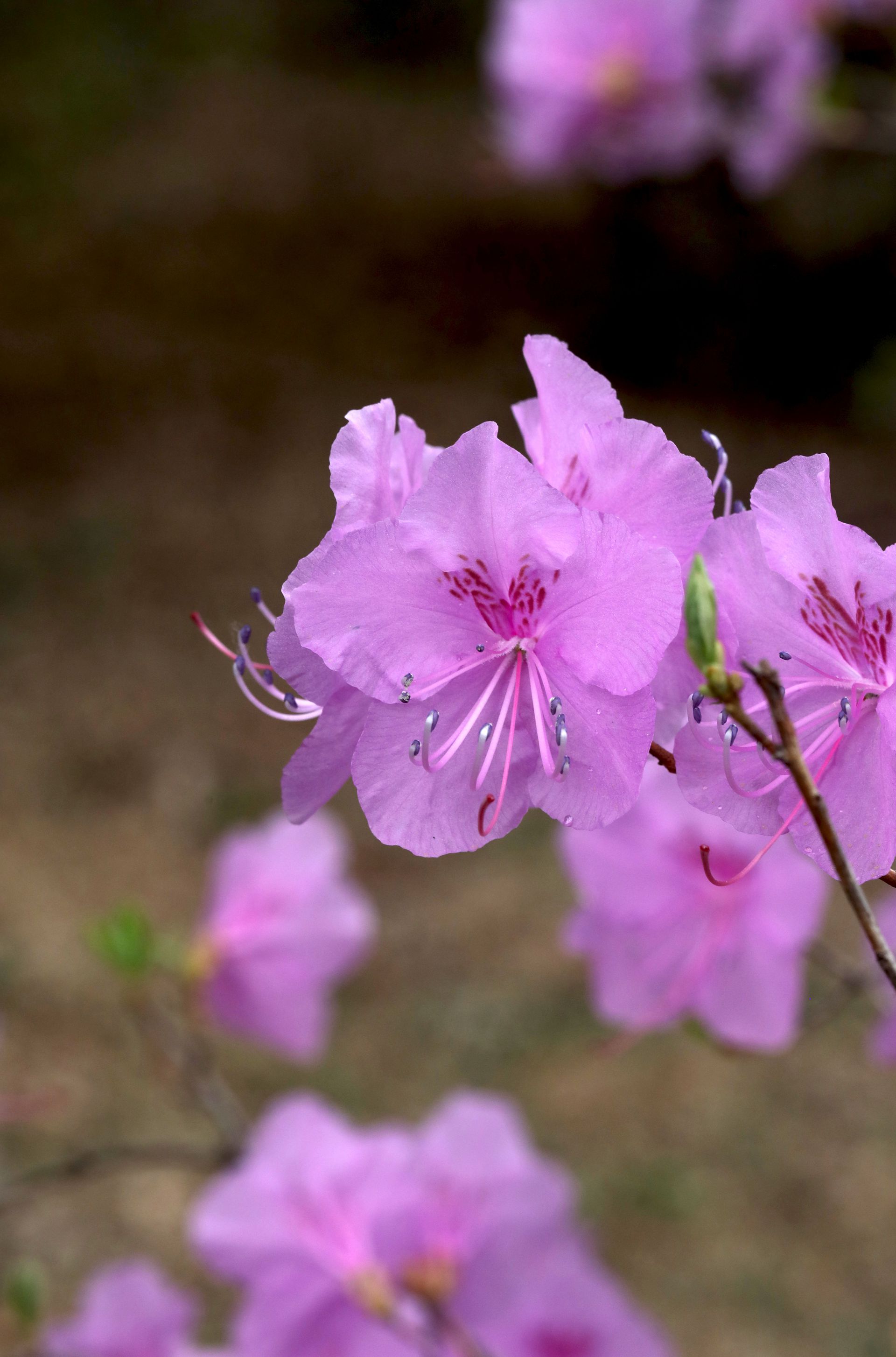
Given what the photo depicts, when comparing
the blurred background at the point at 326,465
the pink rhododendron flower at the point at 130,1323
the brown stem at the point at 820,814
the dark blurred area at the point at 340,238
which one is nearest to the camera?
the brown stem at the point at 820,814

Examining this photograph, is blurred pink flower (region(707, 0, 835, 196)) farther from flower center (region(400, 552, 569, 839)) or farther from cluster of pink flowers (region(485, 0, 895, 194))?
flower center (region(400, 552, 569, 839))

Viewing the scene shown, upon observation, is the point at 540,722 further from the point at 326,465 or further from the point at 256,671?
the point at 326,465

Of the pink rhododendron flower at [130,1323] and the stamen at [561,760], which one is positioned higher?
the stamen at [561,760]

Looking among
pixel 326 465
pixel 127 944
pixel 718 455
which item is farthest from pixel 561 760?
pixel 326 465

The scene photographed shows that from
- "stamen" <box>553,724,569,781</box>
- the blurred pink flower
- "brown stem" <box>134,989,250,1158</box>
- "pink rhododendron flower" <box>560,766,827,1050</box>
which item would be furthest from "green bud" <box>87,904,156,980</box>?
the blurred pink flower

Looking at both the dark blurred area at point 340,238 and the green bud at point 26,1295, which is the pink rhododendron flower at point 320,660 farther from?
the dark blurred area at point 340,238

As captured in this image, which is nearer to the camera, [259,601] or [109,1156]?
[259,601]

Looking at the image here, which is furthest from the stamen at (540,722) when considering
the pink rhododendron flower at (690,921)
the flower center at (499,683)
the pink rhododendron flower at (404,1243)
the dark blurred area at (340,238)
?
the dark blurred area at (340,238)
